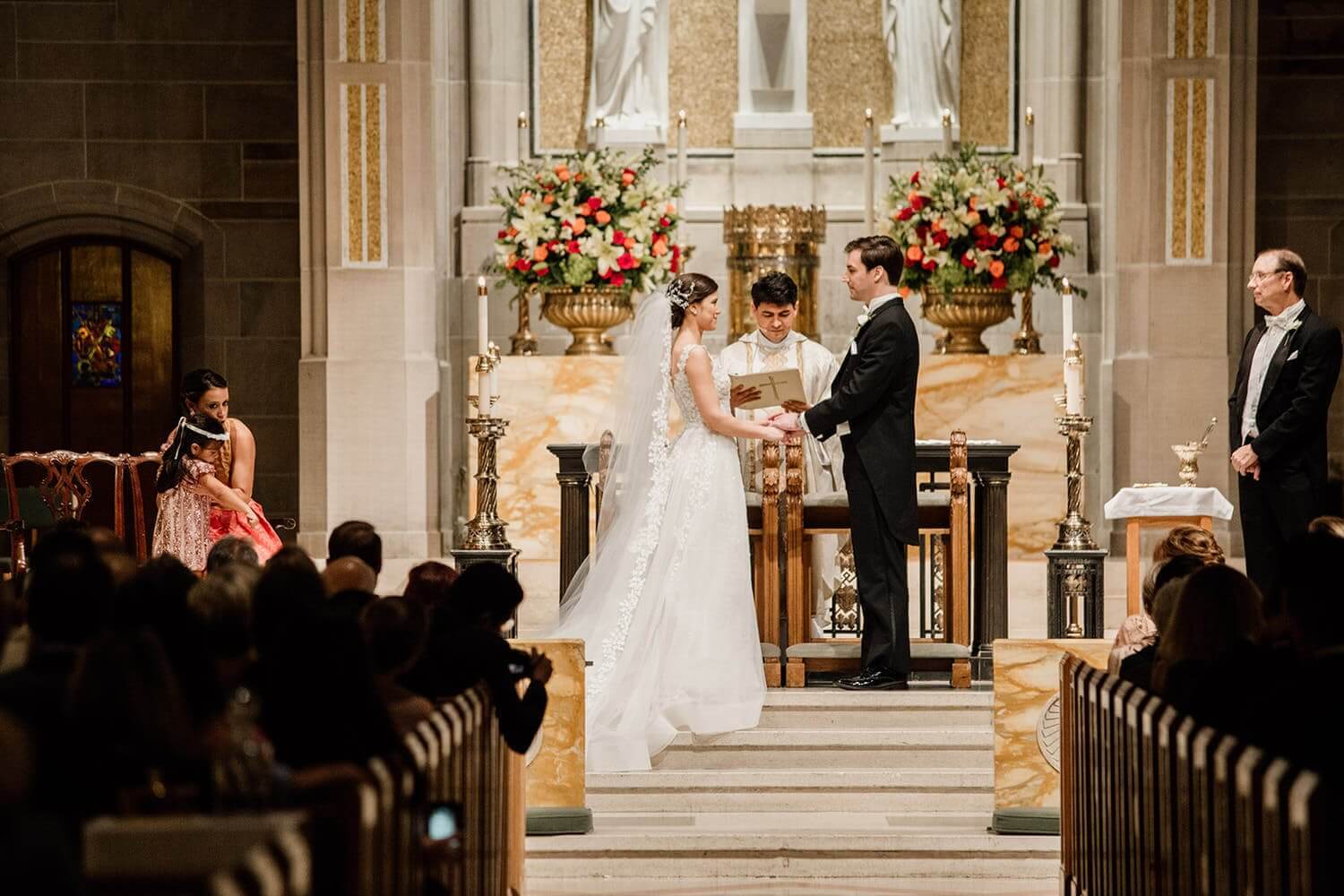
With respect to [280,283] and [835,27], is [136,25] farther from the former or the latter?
[835,27]

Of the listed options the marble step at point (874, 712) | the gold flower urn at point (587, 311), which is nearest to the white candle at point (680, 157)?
the gold flower urn at point (587, 311)

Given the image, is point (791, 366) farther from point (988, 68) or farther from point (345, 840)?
point (345, 840)

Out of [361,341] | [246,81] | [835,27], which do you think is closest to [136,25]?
[246,81]

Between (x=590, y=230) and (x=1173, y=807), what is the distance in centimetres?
769

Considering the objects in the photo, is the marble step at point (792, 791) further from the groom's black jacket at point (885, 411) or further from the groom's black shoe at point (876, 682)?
the groom's black jacket at point (885, 411)

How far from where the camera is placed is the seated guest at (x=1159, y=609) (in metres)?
4.45

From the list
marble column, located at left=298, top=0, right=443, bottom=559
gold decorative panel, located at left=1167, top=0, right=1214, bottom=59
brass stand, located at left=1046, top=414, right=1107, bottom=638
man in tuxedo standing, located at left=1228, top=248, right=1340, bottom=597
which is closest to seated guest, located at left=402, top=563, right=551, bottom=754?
brass stand, located at left=1046, top=414, right=1107, bottom=638

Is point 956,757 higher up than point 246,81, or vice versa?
point 246,81

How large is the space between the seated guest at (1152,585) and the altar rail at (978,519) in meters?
1.63

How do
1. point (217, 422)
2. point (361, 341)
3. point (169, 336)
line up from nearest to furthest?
point (217, 422), point (361, 341), point (169, 336)

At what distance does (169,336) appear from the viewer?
13.3m

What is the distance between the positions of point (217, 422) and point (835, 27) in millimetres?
6699

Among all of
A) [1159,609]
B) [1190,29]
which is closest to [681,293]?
[1159,609]

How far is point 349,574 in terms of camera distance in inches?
196
